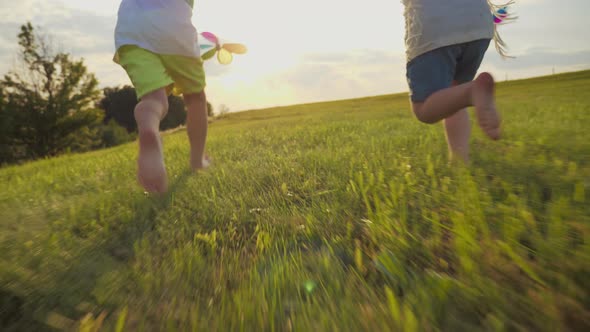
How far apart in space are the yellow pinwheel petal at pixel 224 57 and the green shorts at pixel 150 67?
31.3 inches

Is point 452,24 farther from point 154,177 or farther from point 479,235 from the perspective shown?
point 154,177

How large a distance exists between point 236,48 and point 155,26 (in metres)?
1.19

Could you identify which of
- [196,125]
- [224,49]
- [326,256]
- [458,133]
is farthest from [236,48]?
[326,256]

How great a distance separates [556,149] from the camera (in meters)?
1.98

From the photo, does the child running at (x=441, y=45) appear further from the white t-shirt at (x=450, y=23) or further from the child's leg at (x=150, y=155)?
the child's leg at (x=150, y=155)

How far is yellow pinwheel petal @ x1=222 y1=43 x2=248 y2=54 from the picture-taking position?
11.1ft

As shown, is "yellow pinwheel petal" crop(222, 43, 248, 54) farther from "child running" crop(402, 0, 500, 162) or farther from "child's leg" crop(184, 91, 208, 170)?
"child running" crop(402, 0, 500, 162)

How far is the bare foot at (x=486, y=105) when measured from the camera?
1.57 meters

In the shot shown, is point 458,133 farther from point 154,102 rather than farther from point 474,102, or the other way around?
point 154,102

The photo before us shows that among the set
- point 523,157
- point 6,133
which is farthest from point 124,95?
point 523,157

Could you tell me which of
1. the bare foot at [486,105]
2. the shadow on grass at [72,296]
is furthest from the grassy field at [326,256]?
the bare foot at [486,105]

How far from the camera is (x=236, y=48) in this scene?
11.1 ft

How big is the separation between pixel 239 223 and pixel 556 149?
1.92 m

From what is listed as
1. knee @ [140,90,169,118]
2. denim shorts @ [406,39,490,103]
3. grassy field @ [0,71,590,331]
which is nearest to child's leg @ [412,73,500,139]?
denim shorts @ [406,39,490,103]
